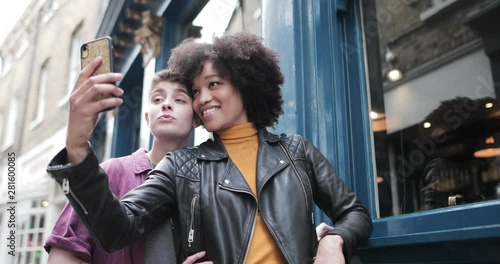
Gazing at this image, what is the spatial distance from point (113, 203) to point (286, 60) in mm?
1838

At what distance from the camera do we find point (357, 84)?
2762 millimetres

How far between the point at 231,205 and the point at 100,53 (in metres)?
0.64

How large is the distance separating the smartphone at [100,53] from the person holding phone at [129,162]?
0.03 meters

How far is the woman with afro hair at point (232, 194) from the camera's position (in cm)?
134

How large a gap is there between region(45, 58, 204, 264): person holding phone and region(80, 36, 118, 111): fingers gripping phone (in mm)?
27

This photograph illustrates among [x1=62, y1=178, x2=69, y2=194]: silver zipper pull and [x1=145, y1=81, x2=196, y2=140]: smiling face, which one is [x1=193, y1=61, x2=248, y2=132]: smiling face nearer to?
[x1=145, y1=81, x2=196, y2=140]: smiling face

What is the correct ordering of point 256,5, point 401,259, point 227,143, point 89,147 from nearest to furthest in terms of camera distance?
point 89,147 < point 227,143 < point 401,259 < point 256,5

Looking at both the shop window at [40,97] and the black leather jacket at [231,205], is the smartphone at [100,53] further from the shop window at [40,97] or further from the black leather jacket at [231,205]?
the shop window at [40,97]

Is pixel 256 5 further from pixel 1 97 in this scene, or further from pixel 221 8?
pixel 1 97

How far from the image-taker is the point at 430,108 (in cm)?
292

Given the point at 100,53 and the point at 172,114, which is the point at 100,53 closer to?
the point at 100,53

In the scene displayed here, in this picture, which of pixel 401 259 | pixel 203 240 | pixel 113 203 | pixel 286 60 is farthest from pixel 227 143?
pixel 286 60

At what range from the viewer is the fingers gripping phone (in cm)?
126

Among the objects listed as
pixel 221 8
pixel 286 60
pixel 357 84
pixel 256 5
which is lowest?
pixel 357 84
